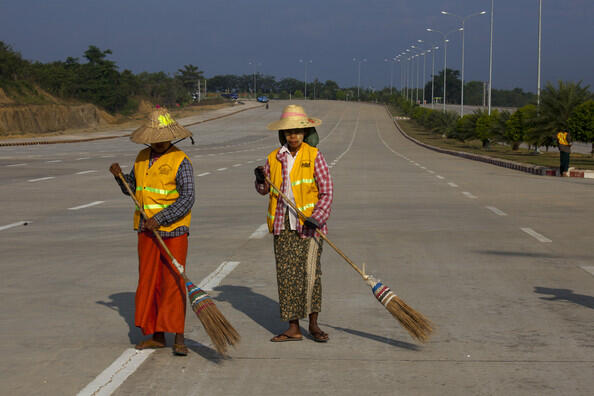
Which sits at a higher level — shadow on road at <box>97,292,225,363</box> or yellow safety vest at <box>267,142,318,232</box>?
yellow safety vest at <box>267,142,318,232</box>

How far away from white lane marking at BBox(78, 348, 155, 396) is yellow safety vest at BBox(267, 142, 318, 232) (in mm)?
1253

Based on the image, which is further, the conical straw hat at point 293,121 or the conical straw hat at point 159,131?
the conical straw hat at point 293,121

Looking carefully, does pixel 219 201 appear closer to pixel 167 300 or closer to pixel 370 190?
pixel 370 190

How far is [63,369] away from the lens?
6.16 metres

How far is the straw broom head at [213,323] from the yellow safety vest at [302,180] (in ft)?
2.45

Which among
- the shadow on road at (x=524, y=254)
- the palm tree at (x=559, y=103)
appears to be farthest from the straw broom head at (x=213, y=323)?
the palm tree at (x=559, y=103)

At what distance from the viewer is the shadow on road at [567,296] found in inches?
340

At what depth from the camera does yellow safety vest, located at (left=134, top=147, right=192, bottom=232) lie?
21.7 feet

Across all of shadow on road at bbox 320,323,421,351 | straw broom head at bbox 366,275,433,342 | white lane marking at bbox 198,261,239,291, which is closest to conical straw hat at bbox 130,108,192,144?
straw broom head at bbox 366,275,433,342

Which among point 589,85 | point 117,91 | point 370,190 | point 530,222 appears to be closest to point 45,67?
point 117,91

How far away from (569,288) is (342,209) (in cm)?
848

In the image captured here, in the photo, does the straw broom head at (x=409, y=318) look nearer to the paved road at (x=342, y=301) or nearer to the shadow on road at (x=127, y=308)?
the paved road at (x=342, y=301)

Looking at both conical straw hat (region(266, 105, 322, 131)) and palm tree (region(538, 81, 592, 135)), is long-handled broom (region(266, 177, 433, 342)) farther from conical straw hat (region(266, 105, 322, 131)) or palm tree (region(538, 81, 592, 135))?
palm tree (region(538, 81, 592, 135))

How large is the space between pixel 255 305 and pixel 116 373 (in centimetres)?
250
